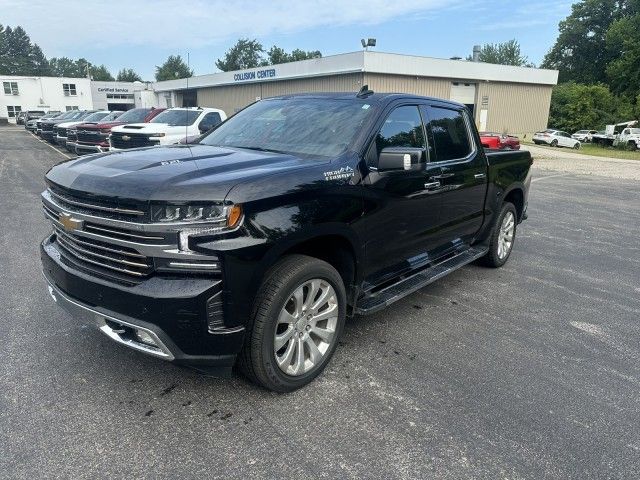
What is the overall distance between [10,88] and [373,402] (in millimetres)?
80248

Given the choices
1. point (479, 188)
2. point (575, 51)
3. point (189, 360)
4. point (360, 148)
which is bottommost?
point (189, 360)

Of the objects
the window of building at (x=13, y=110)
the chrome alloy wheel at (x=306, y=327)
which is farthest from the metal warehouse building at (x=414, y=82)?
the window of building at (x=13, y=110)

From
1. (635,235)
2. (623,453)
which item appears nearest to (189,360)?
(623,453)

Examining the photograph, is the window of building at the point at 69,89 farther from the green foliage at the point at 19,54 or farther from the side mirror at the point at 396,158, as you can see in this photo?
the side mirror at the point at 396,158

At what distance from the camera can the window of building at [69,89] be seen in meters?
70.6

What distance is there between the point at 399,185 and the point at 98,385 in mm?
2555

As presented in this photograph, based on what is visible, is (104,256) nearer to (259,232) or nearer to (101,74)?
(259,232)

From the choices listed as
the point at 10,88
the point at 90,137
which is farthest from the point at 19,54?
the point at 90,137

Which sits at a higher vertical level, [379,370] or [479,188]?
[479,188]

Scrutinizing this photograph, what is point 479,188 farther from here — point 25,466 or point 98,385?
point 25,466

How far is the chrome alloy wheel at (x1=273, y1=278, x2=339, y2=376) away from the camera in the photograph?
3.10 meters

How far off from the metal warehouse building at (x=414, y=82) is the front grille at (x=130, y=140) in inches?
659

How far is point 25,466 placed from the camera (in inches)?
98.1

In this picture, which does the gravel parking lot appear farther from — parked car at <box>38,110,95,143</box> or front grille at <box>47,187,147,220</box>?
parked car at <box>38,110,95,143</box>
